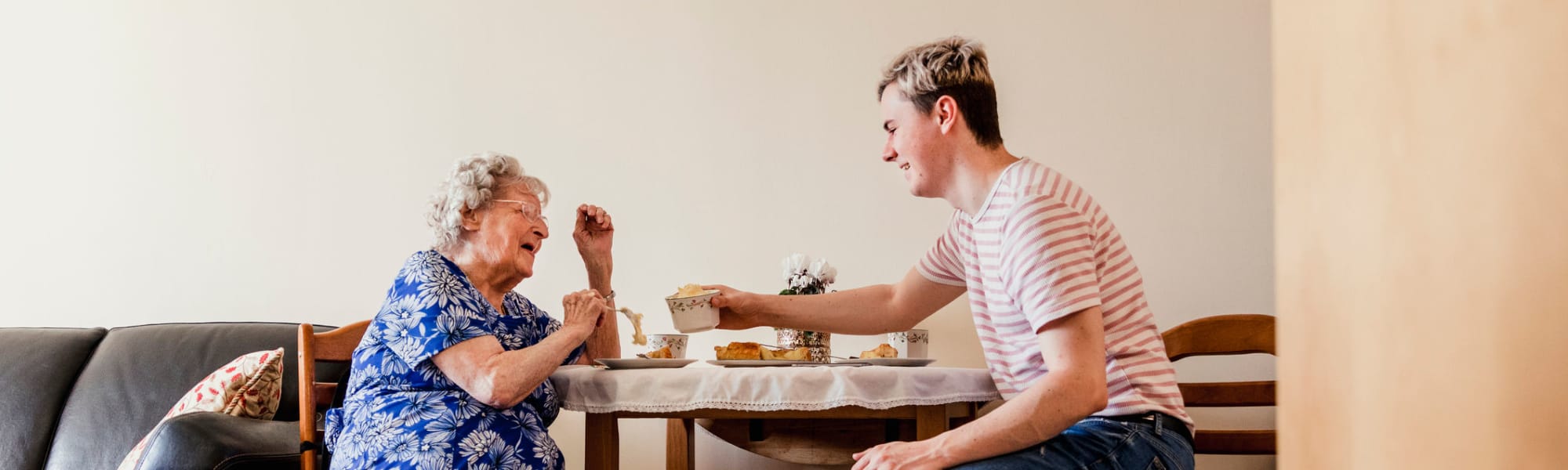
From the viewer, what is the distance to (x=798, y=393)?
1.71 m

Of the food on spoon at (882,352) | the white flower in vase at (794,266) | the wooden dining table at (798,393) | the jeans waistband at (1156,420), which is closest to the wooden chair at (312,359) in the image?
the wooden dining table at (798,393)

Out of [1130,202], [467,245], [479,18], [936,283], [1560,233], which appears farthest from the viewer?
[479,18]

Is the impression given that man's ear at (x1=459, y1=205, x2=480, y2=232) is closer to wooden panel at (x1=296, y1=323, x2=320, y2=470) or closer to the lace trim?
wooden panel at (x1=296, y1=323, x2=320, y2=470)

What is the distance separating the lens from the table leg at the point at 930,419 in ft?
5.64

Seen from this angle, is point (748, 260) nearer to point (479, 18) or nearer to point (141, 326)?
point (479, 18)

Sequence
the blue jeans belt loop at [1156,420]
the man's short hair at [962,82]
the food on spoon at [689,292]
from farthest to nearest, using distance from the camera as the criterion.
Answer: the food on spoon at [689,292] → the man's short hair at [962,82] → the blue jeans belt loop at [1156,420]

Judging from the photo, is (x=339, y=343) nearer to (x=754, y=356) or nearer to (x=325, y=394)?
(x=325, y=394)

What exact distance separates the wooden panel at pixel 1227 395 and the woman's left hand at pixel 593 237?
1.30 m

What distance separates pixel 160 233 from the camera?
10.3ft

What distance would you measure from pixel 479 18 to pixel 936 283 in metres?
1.76

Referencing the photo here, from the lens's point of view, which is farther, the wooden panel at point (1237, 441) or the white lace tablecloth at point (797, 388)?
the wooden panel at point (1237, 441)

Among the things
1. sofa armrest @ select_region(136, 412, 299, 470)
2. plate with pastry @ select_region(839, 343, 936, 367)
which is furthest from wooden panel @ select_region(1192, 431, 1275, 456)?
sofa armrest @ select_region(136, 412, 299, 470)

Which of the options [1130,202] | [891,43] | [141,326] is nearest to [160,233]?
[141,326]

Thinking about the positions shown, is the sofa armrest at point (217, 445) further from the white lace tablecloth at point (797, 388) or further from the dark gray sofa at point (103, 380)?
the white lace tablecloth at point (797, 388)
